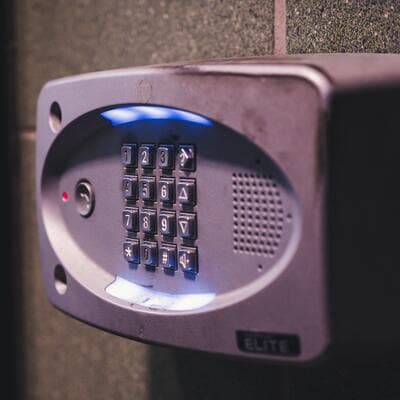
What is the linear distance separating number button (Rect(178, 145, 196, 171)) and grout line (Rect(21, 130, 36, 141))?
18.4 inches

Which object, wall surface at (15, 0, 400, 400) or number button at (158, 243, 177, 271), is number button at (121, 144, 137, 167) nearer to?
number button at (158, 243, 177, 271)

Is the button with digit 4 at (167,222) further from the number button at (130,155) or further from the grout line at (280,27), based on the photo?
the grout line at (280,27)

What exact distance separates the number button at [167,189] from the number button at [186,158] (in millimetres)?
17

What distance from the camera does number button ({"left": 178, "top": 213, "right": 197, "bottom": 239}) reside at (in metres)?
0.50

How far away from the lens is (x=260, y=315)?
1.46 ft

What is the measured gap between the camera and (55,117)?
0.62m

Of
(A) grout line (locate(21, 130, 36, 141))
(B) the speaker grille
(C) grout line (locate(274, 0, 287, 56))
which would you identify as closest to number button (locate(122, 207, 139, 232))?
(B) the speaker grille

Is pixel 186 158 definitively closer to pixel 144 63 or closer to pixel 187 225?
pixel 187 225

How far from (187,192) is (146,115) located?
3.0 inches

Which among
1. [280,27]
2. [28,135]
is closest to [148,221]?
[280,27]

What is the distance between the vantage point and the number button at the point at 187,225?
504mm

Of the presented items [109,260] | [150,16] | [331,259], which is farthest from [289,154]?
[150,16]

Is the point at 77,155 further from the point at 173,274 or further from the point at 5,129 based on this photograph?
the point at 5,129

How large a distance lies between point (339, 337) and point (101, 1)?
56 centimetres
